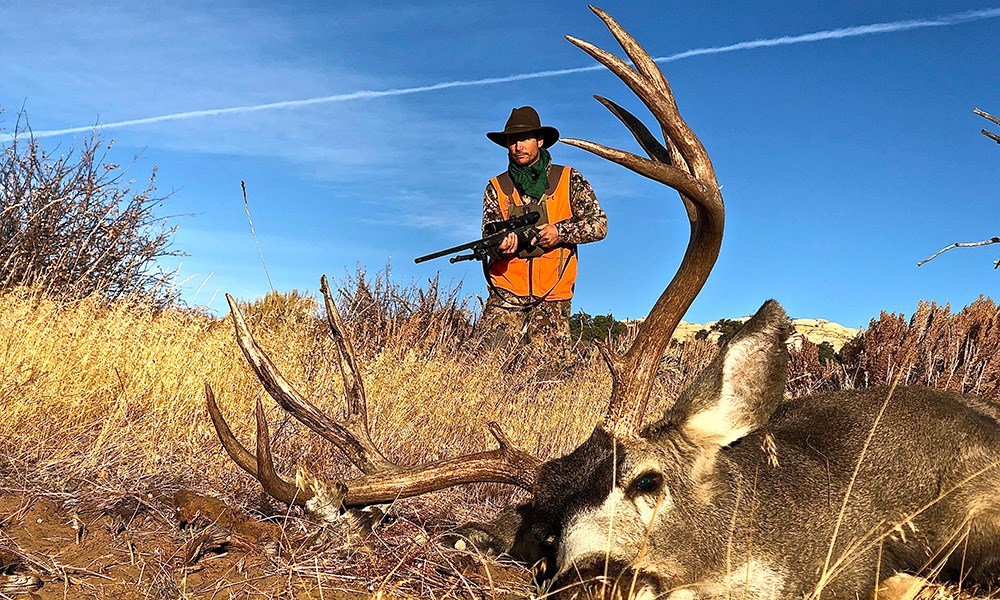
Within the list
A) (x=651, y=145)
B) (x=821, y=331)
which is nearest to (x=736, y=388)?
(x=651, y=145)

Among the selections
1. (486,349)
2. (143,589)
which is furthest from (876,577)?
(486,349)

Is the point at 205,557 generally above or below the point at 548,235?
below

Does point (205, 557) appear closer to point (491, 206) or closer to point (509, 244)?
point (509, 244)

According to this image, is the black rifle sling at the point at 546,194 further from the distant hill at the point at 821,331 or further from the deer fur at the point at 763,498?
the distant hill at the point at 821,331

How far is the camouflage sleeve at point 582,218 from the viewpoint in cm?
998

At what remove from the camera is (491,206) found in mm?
10398

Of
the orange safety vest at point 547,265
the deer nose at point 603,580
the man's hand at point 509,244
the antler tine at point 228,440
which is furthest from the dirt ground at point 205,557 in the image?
the orange safety vest at point 547,265

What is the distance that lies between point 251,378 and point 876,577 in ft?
18.2

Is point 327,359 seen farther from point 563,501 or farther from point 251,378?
point 563,501

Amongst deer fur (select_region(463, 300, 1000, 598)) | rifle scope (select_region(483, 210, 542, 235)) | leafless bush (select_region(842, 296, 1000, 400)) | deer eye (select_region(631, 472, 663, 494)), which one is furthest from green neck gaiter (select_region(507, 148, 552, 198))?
deer eye (select_region(631, 472, 663, 494))

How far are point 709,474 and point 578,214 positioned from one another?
7.30 meters

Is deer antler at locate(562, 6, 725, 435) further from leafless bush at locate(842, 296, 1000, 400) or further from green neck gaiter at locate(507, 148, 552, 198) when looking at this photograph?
green neck gaiter at locate(507, 148, 552, 198)

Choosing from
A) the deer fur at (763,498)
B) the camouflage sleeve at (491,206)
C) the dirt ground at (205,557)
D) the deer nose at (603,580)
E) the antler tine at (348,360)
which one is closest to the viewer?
the deer nose at (603,580)

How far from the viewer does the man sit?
1003cm
